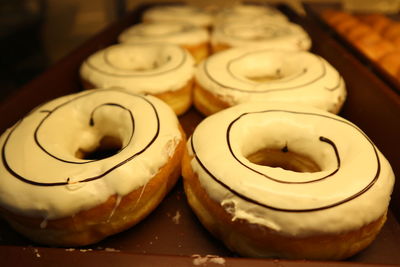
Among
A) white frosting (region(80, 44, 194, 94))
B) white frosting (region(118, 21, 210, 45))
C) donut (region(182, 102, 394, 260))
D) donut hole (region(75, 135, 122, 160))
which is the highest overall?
white frosting (region(118, 21, 210, 45))

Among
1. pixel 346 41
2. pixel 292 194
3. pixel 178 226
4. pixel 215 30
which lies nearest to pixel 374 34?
pixel 346 41

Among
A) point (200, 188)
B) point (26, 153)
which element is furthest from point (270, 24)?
point (26, 153)

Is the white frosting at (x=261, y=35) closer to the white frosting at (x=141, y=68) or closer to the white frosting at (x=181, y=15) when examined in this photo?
the white frosting at (x=181, y=15)

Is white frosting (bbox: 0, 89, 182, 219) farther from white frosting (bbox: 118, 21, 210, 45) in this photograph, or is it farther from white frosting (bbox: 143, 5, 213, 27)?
white frosting (bbox: 143, 5, 213, 27)

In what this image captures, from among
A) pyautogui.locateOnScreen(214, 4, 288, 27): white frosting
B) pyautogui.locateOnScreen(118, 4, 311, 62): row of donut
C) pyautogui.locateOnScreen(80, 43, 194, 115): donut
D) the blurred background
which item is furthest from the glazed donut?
the blurred background

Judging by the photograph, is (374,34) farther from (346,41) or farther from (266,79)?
(266,79)
